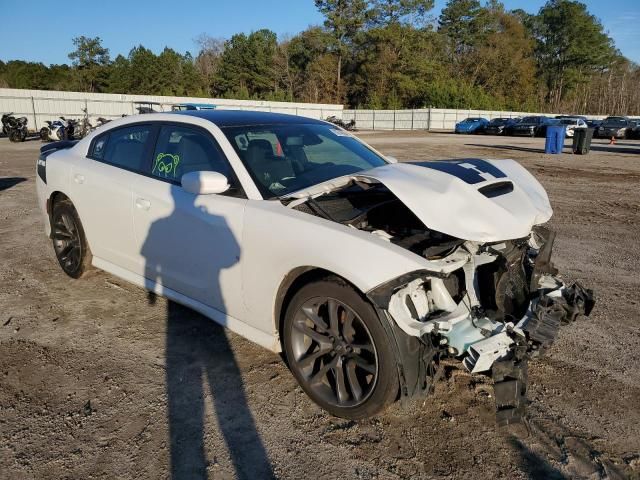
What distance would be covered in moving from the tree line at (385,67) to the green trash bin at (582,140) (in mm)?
40019

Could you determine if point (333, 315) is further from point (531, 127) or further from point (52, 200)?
point (531, 127)

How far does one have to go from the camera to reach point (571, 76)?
263ft

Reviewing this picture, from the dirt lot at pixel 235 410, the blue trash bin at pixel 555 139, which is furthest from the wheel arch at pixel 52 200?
the blue trash bin at pixel 555 139

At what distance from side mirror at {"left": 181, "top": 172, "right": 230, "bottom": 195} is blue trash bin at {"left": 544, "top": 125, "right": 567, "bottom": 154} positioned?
68.9ft

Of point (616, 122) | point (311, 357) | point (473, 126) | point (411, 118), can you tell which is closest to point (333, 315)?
point (311, 357)

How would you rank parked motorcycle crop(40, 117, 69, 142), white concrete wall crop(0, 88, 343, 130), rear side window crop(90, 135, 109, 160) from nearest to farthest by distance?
rear side window crop(90, 135, 109, 160) < parked motorcycle crop(40, 117, 69, 142) < white concrete wall crop(0, 88, 343, 130)

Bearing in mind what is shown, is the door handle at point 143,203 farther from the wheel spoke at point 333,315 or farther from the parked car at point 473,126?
the parked car at point 473,126

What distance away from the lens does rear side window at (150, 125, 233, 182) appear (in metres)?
3.33

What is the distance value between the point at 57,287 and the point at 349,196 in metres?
3.17

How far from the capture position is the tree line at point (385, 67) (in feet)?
208

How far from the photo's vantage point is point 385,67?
63312mm

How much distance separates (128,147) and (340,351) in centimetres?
265

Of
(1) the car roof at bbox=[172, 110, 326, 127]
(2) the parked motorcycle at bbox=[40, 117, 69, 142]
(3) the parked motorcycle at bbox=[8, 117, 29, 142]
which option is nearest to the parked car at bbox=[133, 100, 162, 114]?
(2) the parked motorcycle at bbox=[40, 117, 69, 142]

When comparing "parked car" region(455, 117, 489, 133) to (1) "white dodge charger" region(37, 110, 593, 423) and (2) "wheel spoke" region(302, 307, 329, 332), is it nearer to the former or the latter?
(1) "white dodge charger" region(37, 110, 593, 423)
